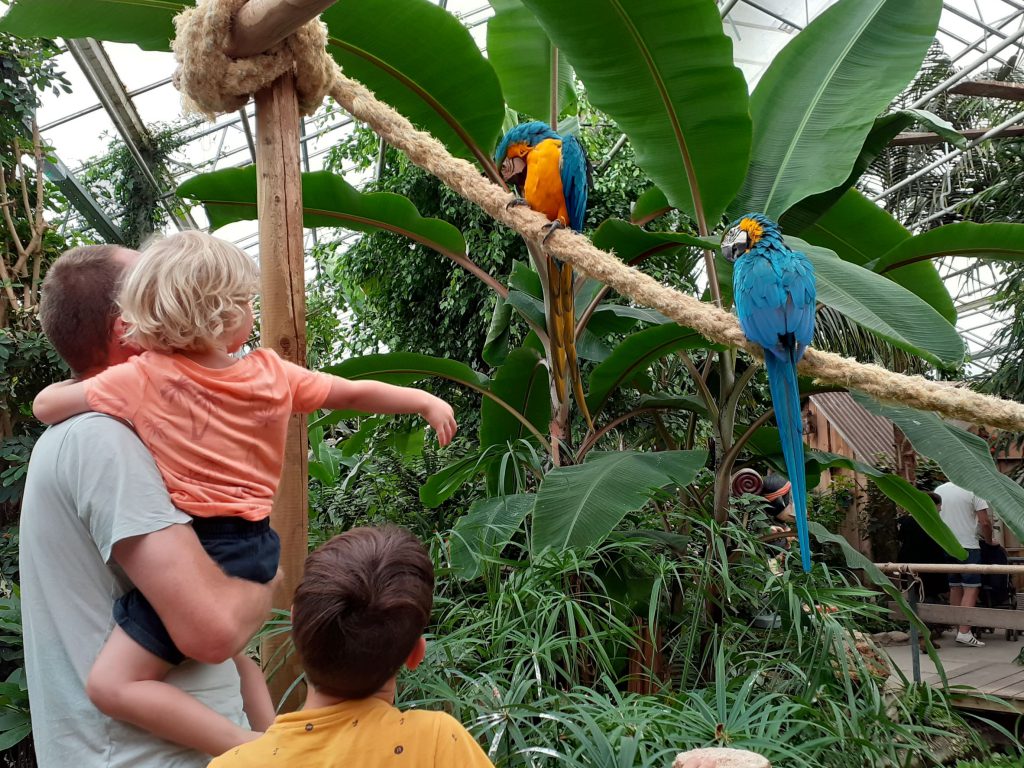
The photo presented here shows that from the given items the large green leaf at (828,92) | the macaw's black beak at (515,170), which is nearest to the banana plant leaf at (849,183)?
the large green leaf at (828,92)

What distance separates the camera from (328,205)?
282 cm

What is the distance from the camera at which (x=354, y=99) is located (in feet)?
6.47

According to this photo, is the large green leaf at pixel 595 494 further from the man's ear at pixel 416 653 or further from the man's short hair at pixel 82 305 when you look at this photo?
the man's short hair at pixel 82 305

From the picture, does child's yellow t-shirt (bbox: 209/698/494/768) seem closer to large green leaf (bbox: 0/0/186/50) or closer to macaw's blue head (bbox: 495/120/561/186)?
large green leaf (bbox: 0/0/186/50)

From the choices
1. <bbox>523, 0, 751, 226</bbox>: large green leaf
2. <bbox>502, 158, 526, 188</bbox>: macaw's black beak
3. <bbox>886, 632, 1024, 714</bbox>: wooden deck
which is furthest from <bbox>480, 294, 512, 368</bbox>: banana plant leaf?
<bbox>886, 632, 1024, 714</bbox>: wooden deck

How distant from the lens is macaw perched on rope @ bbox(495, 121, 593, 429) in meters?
2.73

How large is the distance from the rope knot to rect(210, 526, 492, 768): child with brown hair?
39.5 inches

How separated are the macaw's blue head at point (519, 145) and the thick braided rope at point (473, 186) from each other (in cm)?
62

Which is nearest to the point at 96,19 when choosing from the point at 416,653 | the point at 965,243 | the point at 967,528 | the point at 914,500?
the point at 416,653

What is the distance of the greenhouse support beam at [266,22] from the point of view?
1.39 metres

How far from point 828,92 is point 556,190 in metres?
1.00

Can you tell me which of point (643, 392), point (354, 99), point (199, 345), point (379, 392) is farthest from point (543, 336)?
point (199, 345)

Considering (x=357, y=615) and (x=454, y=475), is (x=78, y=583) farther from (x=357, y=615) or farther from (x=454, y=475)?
(x=454, y=475)

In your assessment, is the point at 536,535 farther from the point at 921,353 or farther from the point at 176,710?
the point at 176,710
